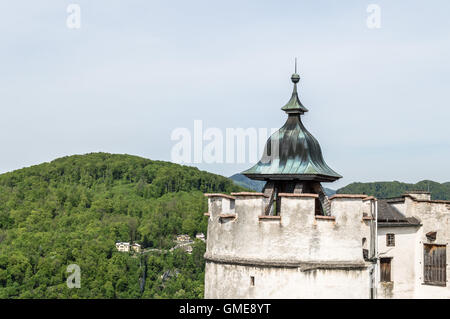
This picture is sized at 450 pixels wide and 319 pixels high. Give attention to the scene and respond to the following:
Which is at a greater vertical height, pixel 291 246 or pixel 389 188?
pixel 389 188

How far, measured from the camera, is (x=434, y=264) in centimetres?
2441

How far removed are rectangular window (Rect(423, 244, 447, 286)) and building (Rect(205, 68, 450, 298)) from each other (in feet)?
16.2

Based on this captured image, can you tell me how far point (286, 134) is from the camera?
19844mm

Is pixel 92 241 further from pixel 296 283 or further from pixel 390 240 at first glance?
pixel 296 283

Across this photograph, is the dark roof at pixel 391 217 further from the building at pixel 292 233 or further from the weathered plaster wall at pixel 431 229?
the building at pixel 292 233

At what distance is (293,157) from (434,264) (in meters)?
8.68

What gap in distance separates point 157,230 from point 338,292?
153419 mm

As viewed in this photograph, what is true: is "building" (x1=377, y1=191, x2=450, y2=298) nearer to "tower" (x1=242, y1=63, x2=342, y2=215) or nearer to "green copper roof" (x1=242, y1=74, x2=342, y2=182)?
"tower" (x1=242, y1=63, x2=342, y2=215)

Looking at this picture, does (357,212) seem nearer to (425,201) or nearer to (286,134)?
(286,134)

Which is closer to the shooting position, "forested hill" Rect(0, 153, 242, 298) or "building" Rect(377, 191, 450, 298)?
"building" Rect(377, 191, 450, 298)

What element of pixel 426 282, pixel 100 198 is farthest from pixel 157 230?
pixel 426 282

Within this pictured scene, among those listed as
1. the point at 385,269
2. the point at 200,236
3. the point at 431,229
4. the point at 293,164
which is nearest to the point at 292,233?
the point at 293,164

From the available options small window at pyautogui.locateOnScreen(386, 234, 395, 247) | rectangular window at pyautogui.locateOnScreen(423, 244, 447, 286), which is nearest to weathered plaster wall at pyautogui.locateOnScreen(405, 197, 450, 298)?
rectangular window at pyautogui.locateOnScreen(423, 244, 447, 286)

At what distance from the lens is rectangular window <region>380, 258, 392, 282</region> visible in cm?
2347
